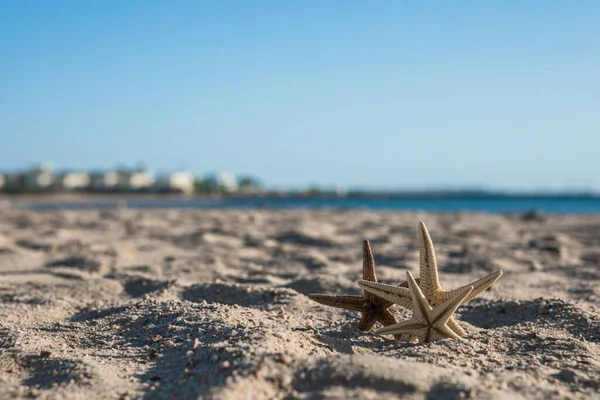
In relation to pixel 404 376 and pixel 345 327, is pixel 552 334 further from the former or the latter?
pixel 404 376

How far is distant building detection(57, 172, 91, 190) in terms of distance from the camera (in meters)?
90.2

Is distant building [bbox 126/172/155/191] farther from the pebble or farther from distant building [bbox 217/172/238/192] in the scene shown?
the pebble

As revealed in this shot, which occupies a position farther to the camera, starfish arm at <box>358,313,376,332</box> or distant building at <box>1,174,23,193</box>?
distant building at <box>1,174,23,193</box>

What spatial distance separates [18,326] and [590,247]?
25.3 ft

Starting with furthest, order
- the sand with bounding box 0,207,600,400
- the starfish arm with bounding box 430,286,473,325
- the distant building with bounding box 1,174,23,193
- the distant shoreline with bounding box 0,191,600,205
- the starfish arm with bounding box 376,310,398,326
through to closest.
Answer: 1. the distant building with bounding box 1,174,23,193
2. the distant shoreline with bounding box 0,191,600,205
3. the starfish arm with bounding box 376,310,398,326
4. the starfish arm with bounding box 430,286,473,325
5. the sand with bounding box 0,207,600,400

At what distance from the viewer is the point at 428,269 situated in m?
3.04

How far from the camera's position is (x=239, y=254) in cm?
732

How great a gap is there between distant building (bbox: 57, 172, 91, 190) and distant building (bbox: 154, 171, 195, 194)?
11.9 m

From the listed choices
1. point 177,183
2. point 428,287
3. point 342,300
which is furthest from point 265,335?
point 177,183

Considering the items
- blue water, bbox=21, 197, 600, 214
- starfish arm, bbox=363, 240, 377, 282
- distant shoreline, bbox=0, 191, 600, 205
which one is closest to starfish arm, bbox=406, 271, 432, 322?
starfish arm, bbox=363, 240, 377, 282

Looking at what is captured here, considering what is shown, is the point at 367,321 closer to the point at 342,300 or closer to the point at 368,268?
the point at 342,300

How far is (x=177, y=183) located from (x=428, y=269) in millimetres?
96101

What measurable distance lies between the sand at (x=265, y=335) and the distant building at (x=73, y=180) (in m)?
89.1

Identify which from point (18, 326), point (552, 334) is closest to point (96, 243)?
point (18, 326)
